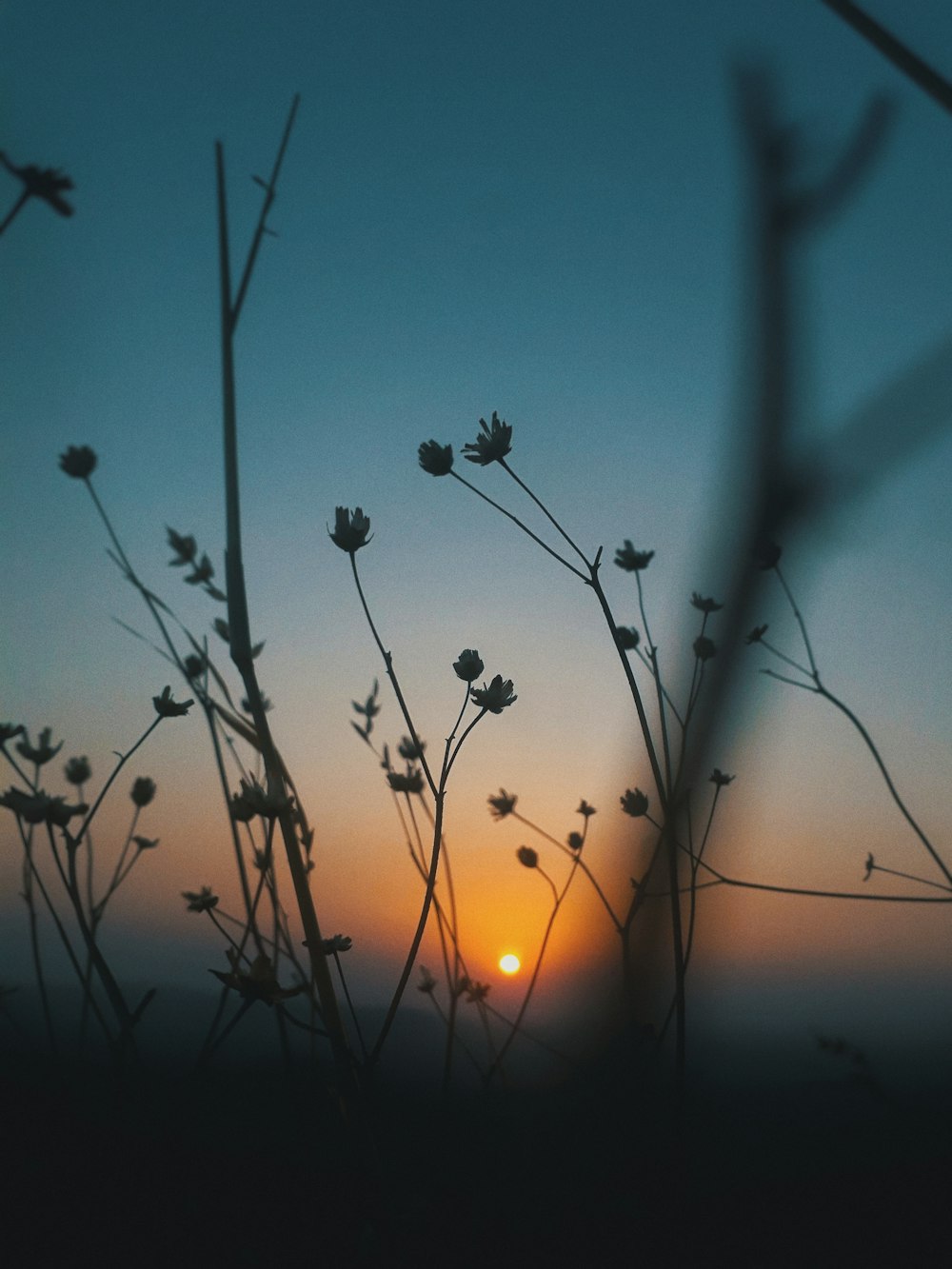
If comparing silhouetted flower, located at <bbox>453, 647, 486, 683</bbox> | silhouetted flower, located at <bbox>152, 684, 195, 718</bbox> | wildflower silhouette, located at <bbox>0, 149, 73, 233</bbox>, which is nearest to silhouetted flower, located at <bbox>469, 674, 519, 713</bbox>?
silhouetted flower, located at <bbox>453, 647, 486, 683</bbox>

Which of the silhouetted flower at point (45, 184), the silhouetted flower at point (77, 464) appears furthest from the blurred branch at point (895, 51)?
the silhouetted flower at point (77, 464)

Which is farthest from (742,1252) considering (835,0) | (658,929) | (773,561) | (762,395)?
(835,0)

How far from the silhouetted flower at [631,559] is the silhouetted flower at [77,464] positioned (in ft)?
2.59

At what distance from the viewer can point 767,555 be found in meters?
0.66

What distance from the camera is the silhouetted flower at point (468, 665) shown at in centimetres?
102

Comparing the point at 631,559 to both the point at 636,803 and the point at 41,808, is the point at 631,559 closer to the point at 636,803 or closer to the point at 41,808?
the point at 636,803

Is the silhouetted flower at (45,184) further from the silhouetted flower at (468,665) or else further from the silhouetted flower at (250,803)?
the silhouetted flower at (468,665)

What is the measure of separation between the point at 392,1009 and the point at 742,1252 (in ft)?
1.16

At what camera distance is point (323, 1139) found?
0.92m

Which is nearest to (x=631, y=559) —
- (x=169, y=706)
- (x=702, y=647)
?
(x=702, y=647)

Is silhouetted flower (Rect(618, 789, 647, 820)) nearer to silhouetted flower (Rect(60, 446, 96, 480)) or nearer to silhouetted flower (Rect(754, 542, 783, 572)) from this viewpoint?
silhouetted flower (Rect(754, 542, 783, 572))

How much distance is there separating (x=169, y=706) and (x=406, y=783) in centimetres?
37

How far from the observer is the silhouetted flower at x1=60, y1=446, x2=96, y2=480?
98 cm

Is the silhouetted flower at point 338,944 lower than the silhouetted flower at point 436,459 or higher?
lower
